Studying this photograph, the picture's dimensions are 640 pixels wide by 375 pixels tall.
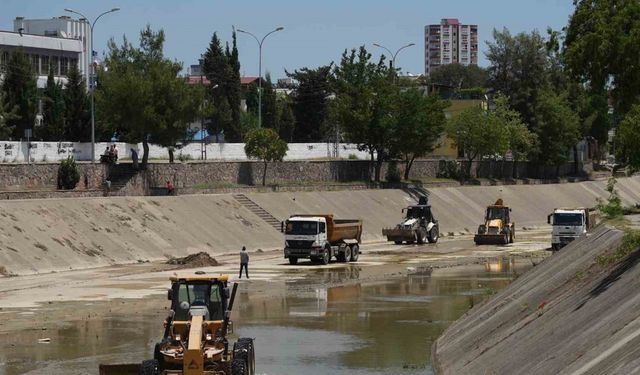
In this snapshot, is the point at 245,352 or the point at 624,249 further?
the point at 624,249

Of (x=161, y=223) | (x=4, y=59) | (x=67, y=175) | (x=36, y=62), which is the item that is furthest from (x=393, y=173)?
(x=161, y=223)

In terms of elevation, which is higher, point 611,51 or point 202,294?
point 611,51

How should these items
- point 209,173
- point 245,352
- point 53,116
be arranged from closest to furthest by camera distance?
point 245,352 → point 209,173 → point 53,116

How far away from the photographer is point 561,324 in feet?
88.1

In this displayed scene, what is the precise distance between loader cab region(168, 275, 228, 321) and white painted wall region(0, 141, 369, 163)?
192 feet

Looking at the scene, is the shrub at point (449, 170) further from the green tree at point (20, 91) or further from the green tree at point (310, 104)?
the green tree at point (20, 91)

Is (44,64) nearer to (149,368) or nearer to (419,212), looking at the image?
(419,212)

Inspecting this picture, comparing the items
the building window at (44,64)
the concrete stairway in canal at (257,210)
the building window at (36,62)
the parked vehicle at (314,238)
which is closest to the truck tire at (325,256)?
the parked vehicle at (314,238)

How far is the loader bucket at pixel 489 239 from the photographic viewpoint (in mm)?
83000

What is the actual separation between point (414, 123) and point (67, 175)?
40.3 m

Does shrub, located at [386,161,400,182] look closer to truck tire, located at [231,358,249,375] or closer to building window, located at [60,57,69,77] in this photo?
building window, located at [60,57,69,77]

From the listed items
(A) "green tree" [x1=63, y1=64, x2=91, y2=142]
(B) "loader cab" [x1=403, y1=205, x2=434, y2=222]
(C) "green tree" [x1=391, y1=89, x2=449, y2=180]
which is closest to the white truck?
(B) "loader cab" [x1=403, y1=205, x2=434, y2=222]

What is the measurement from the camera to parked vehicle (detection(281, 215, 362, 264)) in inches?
2569

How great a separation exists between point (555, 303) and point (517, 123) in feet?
356
